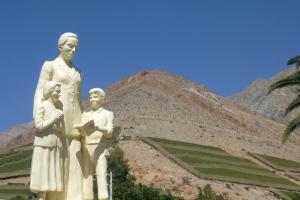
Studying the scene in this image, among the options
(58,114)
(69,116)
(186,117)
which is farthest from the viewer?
(186,117)

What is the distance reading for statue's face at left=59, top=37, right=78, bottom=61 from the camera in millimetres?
11055

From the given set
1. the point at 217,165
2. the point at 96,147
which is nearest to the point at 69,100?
the point at 96,147

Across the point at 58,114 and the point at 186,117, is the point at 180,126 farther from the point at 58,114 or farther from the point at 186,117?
the point at 58,114

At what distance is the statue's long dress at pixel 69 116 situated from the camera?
10.7 meters

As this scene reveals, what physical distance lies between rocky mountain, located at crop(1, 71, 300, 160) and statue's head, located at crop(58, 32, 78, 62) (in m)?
54.3

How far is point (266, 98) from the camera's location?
463 feet

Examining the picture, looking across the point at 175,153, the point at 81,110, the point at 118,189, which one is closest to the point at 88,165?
the point at 81,110

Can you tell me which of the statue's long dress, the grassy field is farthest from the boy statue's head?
the grassy field

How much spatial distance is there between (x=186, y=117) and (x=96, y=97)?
69415mm

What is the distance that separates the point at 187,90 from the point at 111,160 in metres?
57.3

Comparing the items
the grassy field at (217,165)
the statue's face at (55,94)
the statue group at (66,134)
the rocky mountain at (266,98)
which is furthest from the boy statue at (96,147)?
the rocky mountain at (266,98)

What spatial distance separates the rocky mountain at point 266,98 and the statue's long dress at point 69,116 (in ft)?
377

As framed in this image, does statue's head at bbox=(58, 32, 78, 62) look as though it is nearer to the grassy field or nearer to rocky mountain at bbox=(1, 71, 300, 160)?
the grassy field

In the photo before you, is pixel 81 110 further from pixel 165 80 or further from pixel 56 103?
pixel 165 80
